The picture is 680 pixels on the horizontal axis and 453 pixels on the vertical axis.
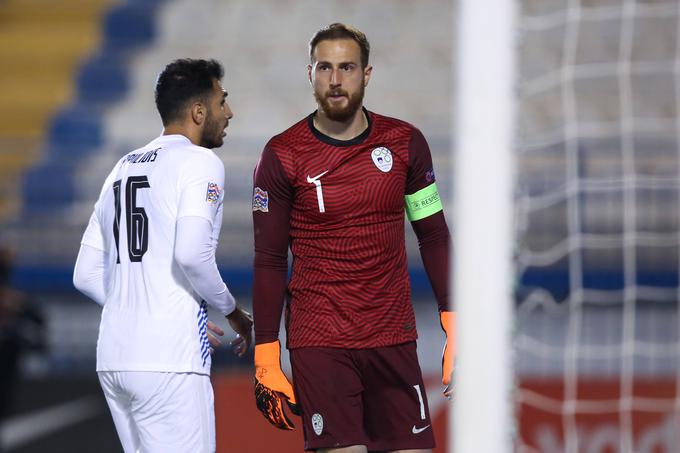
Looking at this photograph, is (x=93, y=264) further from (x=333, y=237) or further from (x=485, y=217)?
(x=485, y=217)

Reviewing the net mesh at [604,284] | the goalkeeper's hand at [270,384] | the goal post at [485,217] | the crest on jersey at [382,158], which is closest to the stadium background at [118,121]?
the net mesh at [604,284]

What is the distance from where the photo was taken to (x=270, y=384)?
12.3 ft

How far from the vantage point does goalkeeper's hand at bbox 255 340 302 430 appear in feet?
12.2

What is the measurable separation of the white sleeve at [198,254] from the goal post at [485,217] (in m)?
1.02

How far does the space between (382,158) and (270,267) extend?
51 centimetres

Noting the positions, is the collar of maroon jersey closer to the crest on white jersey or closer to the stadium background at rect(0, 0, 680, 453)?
the stadium background at rect(0, 0, 680, 453)

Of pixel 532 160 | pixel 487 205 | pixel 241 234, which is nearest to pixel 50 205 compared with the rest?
pixel 241 234

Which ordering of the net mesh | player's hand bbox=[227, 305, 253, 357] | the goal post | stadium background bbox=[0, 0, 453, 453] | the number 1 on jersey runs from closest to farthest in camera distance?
the goal post → the number 1 on jersey → player's hand bbox=[227, 305, 253, 357] → the net mesh → stadium background bbox=[0, 0, 453, 453]

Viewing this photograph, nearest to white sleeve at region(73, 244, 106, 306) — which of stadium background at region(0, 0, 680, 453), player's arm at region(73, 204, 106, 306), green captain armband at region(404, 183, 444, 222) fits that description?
player's arm at region(73, 204, 106, 306)

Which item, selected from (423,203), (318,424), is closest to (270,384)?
(318,424)

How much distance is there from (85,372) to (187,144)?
6.09 meters

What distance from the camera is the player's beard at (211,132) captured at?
3879 mm

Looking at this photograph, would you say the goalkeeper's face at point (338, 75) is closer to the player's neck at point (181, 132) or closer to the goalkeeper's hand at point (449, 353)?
the player's neck at point (181, 132)

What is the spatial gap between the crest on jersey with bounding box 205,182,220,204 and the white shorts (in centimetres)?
55
